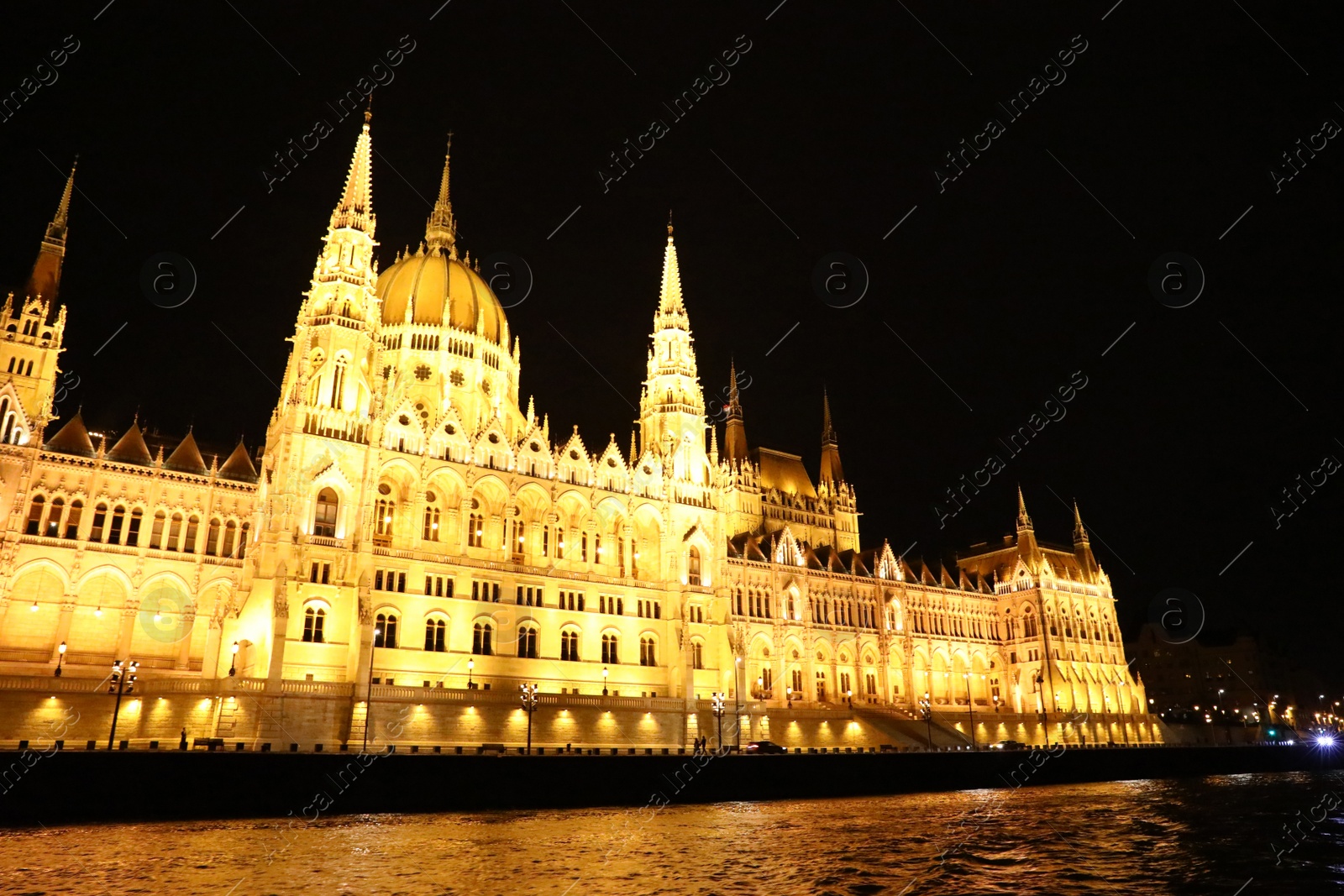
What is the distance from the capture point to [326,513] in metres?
56.7

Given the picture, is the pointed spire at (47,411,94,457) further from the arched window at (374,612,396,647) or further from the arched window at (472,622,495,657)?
the arched window at (472,622,495,657)

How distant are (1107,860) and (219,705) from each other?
142ft

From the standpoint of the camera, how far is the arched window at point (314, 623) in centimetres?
5381

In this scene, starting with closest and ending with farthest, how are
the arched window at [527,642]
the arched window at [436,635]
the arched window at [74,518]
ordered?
1. the arched window at [74,518]
2. the arched window at [436,635]
3. the arched window at [527,642]

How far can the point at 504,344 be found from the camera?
79.3 metres

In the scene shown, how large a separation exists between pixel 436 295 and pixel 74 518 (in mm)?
31104

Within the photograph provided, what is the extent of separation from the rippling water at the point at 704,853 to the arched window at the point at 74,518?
32985mm

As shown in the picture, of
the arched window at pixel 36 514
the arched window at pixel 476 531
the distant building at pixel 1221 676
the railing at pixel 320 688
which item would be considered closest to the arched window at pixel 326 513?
the arched window at pixel 476 531

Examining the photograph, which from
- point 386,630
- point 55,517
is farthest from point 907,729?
point 55,517

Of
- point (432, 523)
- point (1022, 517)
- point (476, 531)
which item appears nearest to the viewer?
point (432, 523)

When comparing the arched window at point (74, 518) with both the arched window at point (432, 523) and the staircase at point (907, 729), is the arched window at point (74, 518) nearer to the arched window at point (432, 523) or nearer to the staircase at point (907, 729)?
the arched window at point (432, 523)

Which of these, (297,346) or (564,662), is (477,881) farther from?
(297,346)

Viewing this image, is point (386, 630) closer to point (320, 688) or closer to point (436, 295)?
point (320, 688)

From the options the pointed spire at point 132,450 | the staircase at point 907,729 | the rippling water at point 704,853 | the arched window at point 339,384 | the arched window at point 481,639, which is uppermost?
the arched window at point 339,384
